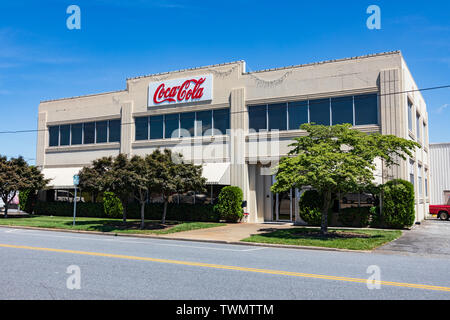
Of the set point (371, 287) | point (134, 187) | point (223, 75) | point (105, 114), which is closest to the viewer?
point (371, 287)

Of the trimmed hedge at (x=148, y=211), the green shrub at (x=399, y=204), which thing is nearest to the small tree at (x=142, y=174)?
the trimmed hedge at (x=148, y=211)

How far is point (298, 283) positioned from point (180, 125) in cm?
2048

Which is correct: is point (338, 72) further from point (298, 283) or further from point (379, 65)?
point (298, 283)

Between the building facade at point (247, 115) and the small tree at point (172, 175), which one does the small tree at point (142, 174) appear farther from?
the building facade at point (247, 115)

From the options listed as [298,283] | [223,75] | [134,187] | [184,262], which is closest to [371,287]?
[298,283]

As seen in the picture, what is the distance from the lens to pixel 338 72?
22656 millimetres

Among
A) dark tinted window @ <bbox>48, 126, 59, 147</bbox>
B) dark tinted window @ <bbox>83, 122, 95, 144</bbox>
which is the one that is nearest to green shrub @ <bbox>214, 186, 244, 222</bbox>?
dark tinted window @ <bbox>83, 122, 95, 144</bbox>

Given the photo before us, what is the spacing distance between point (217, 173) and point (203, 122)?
3909 mm

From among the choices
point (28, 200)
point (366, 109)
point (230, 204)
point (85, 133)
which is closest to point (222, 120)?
point (230, 204)

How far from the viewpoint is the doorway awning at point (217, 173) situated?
78.9ft

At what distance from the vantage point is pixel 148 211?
2703cm

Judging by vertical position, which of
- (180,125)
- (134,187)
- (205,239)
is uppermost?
(180,125)

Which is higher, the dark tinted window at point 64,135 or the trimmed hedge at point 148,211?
the dark tinted window at point 64,135

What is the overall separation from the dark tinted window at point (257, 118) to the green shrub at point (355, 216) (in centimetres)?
685
